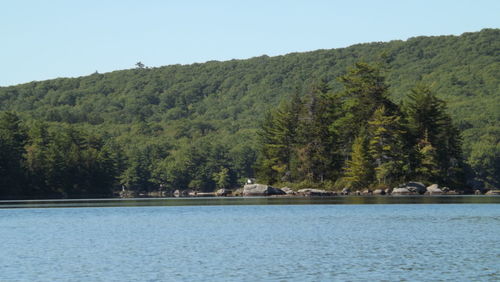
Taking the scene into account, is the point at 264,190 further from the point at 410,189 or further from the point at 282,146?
the point at 410,189

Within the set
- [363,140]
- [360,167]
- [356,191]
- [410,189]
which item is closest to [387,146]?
[363,140]

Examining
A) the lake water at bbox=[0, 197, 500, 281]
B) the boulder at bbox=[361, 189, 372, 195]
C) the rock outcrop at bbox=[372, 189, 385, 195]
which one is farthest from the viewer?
the boulder at bbox=[361, 189, 372, 195]

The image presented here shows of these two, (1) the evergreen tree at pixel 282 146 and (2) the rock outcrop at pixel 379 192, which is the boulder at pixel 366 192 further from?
(1) the evergreen tree at pixel 282 146

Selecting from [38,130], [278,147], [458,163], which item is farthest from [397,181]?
[38,130]

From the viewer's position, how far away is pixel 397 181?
387 feet

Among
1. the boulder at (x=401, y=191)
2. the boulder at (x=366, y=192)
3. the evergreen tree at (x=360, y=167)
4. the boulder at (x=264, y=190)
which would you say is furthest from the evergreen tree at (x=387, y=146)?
the boulder at (x=264, y=190)

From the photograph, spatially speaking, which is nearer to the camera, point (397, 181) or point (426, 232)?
point (426, 232)

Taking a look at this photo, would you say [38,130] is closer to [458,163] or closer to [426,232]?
[458,163]

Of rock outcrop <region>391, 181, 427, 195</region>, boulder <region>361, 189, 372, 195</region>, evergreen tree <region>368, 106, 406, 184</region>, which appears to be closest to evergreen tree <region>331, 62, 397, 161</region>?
evergreen tree <region>368, 106, 406, 184</region>

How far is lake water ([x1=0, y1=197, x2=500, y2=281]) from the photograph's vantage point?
32.4 m

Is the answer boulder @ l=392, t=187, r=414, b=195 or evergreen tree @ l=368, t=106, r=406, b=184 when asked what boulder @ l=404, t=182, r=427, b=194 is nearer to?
boulder @ l=392, t=187, r=414, b=195

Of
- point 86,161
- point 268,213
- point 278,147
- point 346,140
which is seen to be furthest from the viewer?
point 86,161

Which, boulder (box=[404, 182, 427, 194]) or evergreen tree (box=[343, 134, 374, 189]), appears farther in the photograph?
evergreen tree (box=[343, 134, 374, 189])

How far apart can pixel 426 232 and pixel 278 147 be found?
90225 mm
